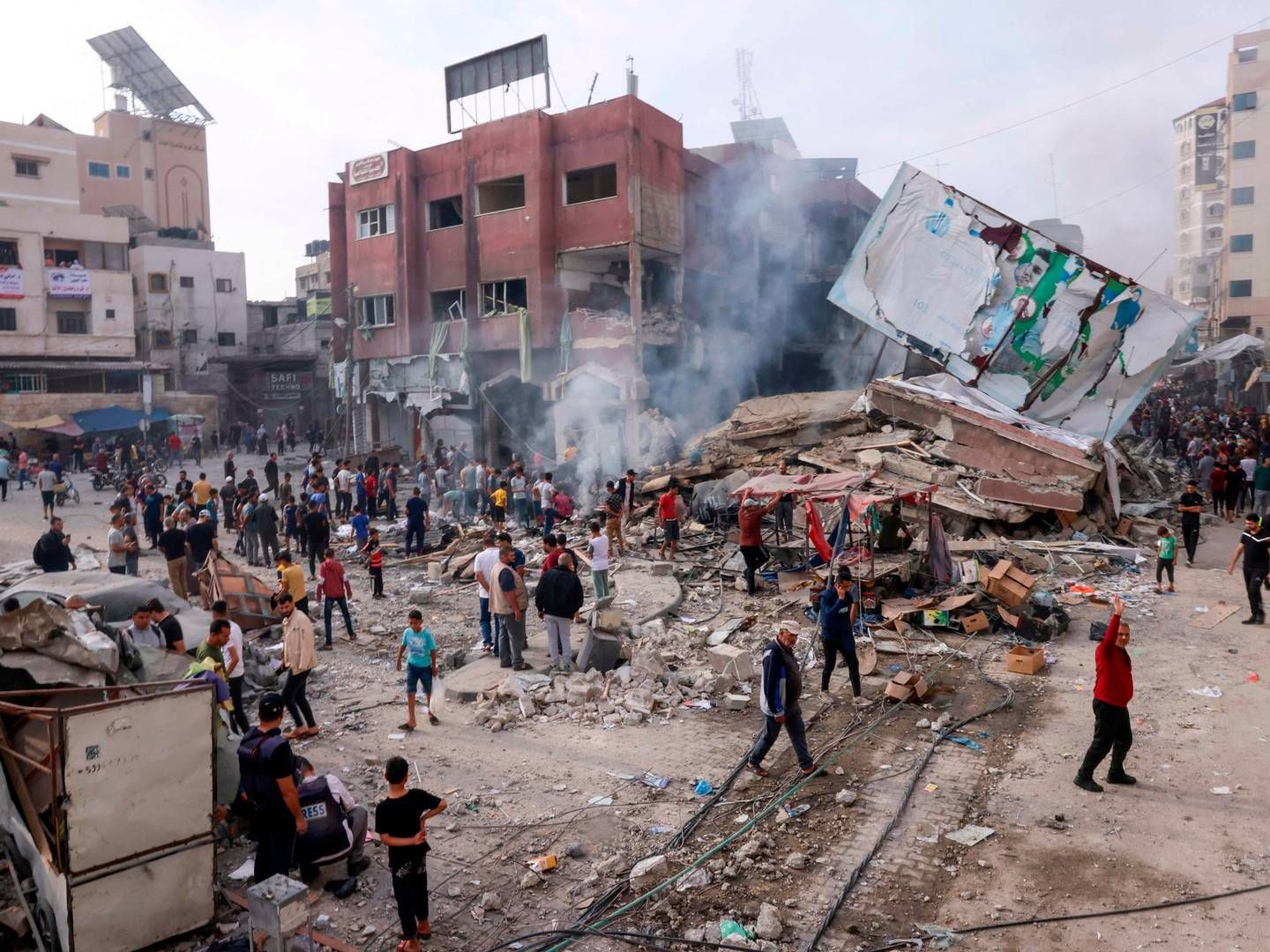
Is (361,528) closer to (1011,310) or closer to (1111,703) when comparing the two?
(1111,703)

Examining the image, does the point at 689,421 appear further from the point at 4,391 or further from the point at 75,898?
the point at 4,391

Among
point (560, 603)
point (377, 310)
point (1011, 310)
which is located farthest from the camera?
point (377, 310)

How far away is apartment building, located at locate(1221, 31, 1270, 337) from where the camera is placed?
47.9 m

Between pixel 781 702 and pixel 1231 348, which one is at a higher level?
pixel 1231 348

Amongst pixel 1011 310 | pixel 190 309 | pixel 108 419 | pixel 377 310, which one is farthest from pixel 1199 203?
pixel 108 419

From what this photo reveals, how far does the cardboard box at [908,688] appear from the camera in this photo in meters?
9.05

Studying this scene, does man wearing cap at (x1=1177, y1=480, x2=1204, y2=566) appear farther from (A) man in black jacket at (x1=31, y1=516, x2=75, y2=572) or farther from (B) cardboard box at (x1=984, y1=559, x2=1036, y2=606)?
(A) man in black jacket at (x1=31, y1=516, x2=75, y2=572)

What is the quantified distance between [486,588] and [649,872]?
18.0ft

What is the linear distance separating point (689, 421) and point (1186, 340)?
12.9 metres

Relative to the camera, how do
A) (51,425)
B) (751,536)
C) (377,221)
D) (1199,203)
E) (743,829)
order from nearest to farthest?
(743,829) < (751,536) < (377,221) < (51,425) < (1199,203)

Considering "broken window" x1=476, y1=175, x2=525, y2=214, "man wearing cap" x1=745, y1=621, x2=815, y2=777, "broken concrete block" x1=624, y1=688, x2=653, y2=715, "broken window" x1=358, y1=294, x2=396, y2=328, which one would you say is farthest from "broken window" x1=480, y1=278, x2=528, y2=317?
"man wearing cap" x1=745, y1=621, x2=815, y2=777

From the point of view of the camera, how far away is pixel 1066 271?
19.0 meters

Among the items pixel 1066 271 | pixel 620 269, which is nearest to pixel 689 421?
pixel 620 269

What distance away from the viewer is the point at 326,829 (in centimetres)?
579
